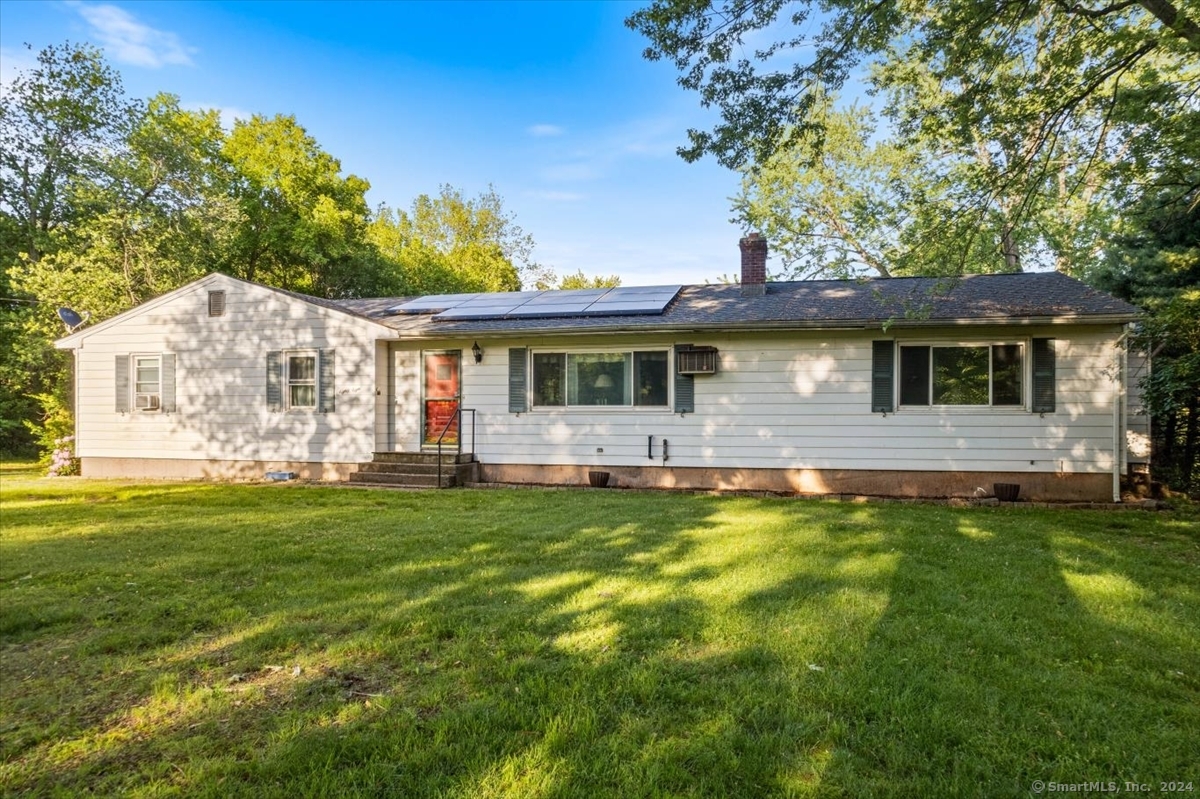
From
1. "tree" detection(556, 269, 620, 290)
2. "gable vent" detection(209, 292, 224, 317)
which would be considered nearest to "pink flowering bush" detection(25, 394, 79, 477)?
"gable vent" detection(209, 292, 224, 317)

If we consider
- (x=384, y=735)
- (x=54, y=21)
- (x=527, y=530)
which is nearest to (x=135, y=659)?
(x=384, y=735)

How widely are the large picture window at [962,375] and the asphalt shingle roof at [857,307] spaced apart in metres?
0.62

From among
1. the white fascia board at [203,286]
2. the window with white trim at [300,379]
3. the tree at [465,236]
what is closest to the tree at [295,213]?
the tree at [465,236]

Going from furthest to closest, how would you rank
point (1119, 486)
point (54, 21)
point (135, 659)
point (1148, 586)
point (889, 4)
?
point (54, 21), point (1119, 486), point (889, 4), point (1148, 586), point (135, 659)

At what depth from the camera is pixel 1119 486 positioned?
337 inches

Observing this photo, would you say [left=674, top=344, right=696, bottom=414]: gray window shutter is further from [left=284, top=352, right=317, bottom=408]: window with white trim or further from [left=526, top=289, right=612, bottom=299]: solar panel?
[left=284, top=352, right=317, bottom=408]: window with white trim

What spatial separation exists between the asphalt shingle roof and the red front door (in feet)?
2.19

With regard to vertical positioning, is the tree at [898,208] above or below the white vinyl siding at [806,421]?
above

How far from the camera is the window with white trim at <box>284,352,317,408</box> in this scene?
1098cm

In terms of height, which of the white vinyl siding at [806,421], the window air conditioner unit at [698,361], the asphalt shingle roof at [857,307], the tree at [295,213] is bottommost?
the white vinyl siding at [806,421]

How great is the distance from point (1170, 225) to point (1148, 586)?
8.53 metres

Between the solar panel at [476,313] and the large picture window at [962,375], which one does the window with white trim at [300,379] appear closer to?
the solar panel at [476,313]

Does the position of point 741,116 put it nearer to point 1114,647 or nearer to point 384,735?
point 1114,647

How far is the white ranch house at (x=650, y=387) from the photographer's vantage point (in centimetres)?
867
